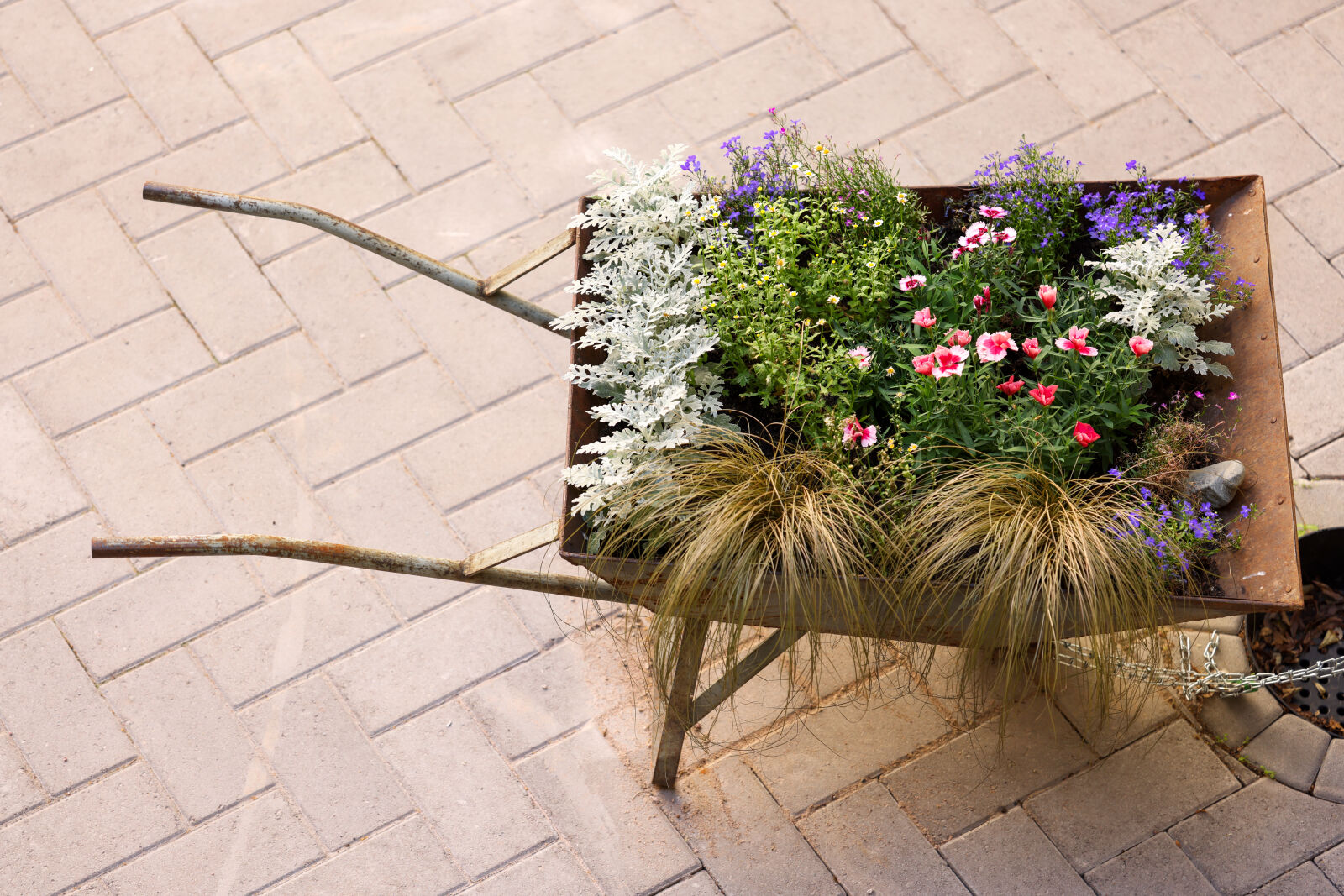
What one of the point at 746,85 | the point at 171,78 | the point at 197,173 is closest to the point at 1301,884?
the point at 746,85

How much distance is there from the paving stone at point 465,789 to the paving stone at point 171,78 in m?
1.92

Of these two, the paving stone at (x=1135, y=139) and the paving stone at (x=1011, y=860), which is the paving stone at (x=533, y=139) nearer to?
the paving stone at (x=1135, y=139)

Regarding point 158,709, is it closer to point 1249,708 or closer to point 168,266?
point 168,266

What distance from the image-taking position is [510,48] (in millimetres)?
3590

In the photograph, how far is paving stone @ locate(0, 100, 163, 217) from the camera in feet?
11.0

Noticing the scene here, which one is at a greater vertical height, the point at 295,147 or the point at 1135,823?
the point at 295,147

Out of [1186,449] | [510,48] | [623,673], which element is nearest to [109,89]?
[510,48]

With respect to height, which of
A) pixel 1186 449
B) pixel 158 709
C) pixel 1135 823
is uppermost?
pixel 1186 449

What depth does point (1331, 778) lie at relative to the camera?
8.27ft

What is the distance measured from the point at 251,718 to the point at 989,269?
75.8 inches

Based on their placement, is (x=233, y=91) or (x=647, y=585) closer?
(x=647, y=585)

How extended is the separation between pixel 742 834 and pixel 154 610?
1511mm

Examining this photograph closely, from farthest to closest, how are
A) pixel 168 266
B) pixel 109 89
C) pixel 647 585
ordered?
pixel 109 89
pixel 168 266
pixel 647 585

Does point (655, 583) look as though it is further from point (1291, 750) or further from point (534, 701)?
point (1291, 750)
